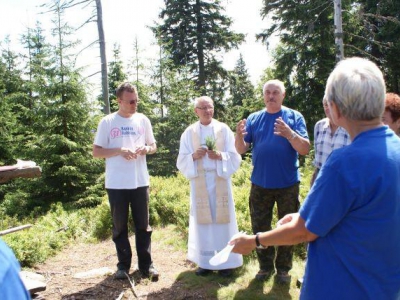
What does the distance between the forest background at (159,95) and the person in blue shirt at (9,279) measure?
498 cm

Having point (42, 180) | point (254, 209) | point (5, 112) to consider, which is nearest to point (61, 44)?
point (42, 180)

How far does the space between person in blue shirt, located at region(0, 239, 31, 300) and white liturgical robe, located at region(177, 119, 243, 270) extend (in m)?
3.73

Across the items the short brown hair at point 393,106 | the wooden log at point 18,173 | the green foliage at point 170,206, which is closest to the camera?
the wooden log at point 18,173

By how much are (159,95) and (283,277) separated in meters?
13.4

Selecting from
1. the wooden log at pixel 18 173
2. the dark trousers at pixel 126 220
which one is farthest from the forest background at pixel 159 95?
the wooden log at pixel 18 173

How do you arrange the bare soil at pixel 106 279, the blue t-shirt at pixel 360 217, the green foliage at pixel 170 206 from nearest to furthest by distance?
the blue t-shirt at pixel 360 217 < the bare soil at pixel 106 279 < the green foliage at pixel 170 206

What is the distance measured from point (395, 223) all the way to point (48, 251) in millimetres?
5640

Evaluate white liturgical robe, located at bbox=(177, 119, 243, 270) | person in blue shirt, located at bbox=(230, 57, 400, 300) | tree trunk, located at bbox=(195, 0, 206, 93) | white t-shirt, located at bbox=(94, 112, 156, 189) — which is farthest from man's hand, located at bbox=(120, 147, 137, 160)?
tree trunk, located at bbox=(195, 0, 206, 93)

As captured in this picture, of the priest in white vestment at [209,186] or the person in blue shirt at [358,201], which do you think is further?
the priest in white vestment at [209,186]

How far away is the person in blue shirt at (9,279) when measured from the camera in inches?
35.0

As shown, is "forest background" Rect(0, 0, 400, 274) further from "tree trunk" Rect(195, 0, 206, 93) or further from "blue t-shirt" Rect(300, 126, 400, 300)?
"blue t-shirt" Rect(300, 126, 400, 300)

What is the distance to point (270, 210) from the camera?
4387 millimetres

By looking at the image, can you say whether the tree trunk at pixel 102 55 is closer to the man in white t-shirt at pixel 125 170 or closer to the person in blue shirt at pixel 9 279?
the man in white t-shirt at pixel 125 170

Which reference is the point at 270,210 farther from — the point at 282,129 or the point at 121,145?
the point at 121,145
